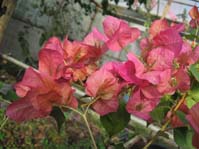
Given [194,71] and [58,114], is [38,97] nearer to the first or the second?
[58,114]

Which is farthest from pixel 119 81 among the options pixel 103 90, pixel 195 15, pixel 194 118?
pixel 195 15

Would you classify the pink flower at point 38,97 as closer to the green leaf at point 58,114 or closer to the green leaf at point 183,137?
the green leaf at point 58,114

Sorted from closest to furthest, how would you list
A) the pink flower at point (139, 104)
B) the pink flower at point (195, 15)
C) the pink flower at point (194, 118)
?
the pink flower at point (194, 118)
the pink flower at point (139, 104)
the pink flower at point (195, 15)

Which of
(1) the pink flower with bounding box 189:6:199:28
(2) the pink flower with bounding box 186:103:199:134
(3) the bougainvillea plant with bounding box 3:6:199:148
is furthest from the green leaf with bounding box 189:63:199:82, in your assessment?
(1) the pink flower with bounding box 189:6:199:28

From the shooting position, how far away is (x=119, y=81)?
57cm

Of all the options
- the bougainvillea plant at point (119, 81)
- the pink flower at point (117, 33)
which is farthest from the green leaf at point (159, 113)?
the pink flower at point (117, 33)

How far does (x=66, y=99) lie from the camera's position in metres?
0.54

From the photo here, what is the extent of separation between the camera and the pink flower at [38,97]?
0.51 meters

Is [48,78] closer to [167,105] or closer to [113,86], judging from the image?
[113,86]

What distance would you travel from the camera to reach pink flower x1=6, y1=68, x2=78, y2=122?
0.51m

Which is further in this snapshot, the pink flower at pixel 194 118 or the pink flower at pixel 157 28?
the pink flower at pixel 157 28

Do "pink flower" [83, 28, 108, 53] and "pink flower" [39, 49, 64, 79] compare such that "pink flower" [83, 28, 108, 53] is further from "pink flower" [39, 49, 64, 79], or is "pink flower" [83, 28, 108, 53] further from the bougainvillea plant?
"pink flower" [39, 49, 64, 79]

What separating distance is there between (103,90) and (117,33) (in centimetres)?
10

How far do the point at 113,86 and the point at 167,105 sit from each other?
0.45 feet
